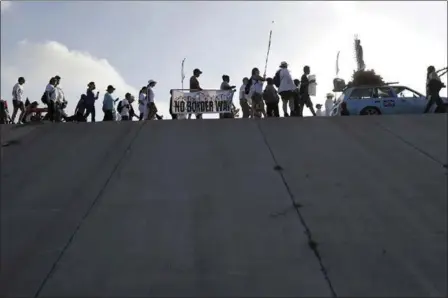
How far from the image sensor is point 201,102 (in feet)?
51.3

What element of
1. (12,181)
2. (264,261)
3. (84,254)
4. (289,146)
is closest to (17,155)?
(12,181)

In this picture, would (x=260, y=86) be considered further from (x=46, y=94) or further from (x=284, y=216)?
(x=284, y=216)

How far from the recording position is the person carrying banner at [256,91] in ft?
47.8

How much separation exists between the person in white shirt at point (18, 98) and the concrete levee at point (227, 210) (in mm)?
3102

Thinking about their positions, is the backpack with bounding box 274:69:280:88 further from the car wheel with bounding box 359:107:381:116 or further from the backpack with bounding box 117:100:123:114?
the backpack with bounding box 117:100:123:114

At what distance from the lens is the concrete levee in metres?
6.77

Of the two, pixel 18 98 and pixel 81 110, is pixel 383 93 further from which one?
pixel 18 98

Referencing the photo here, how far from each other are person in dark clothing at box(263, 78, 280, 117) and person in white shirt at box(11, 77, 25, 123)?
20.3ft

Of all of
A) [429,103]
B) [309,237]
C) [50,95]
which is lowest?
[309,237]

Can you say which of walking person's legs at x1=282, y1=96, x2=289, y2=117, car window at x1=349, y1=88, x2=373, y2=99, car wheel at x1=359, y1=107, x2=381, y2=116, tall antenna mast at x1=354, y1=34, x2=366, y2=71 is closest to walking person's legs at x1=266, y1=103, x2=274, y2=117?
walking person's legs at x1=282, y1=96, x2=289, y2=117

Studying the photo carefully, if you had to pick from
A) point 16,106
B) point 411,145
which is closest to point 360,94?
point 411,145

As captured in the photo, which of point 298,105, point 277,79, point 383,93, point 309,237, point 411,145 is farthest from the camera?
point 383,93

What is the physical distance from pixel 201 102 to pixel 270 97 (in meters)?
2.26

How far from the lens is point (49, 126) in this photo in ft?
40.6
